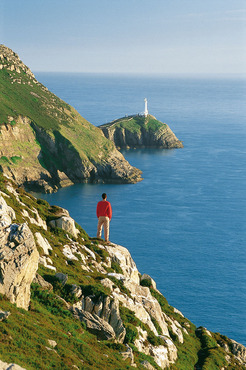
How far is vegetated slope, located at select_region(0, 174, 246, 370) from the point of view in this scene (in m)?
23.7

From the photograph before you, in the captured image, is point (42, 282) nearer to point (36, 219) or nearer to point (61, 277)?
point (61, 277)

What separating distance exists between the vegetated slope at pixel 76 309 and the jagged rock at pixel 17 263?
0.15ft

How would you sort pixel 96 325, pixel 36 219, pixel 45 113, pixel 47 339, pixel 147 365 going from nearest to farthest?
pixel 47 339, pixel 96 325, pixel 147 365, pixel 36 219, pixel 45 113

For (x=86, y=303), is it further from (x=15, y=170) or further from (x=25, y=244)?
(x=15, y=170)

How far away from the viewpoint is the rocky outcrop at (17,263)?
985 inches

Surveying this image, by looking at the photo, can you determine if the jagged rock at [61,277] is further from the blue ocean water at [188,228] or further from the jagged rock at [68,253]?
the blue ocean water at [188,228]

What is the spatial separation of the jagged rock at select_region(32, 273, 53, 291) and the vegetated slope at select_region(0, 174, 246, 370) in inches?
2.7

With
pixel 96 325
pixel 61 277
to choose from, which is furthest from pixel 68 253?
pixel 96 325

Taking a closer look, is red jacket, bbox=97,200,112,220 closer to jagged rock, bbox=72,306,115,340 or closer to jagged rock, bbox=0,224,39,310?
jagged rock, bbox=72,306,115,340

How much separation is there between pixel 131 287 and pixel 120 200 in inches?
4338

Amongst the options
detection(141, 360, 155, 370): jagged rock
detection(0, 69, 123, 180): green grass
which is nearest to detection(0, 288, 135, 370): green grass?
detection(141, 360, 155, 370): jagged rock

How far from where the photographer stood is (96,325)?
29516 millimetres

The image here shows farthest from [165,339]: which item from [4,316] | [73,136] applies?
[73,136]

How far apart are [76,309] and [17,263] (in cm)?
592
